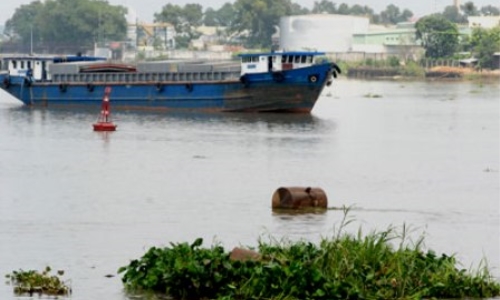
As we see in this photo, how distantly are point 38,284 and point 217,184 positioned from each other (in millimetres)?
17904

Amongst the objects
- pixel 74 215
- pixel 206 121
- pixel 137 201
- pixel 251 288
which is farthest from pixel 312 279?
pixel 206 121

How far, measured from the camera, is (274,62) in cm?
8100

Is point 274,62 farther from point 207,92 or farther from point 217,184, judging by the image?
point 217,184

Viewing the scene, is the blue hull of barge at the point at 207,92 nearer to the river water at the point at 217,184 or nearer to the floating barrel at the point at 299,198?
the river water at the point at 217,184

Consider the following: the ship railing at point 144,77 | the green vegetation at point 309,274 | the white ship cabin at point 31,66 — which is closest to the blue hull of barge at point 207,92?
the ship railing at point 144,77

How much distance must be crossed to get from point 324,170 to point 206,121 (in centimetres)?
2948

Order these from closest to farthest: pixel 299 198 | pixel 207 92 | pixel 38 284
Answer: pixel 38 284 → pixel 299 198 → pixel 207 92

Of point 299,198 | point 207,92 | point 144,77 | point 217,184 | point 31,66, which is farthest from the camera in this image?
point 31,66

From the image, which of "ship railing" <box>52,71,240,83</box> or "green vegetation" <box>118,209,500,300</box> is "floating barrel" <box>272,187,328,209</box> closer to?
"green vegetation" <box>118,209,500,300</box>

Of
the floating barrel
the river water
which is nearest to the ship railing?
the river water

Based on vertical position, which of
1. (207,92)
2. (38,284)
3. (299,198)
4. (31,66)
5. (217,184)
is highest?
(38,284)

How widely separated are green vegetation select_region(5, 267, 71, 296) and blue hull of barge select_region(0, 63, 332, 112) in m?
57.0

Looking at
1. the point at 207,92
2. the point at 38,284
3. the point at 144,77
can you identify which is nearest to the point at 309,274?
the point at 38,284

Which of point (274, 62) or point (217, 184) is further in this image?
point (274, 62)
